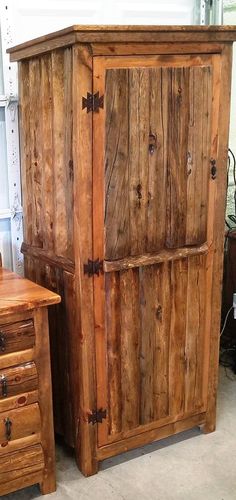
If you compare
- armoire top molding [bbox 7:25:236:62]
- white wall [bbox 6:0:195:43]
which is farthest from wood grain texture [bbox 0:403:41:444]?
white wall [bbox 6:0:195:43]

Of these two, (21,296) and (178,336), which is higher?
(21,296)

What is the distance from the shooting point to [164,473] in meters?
2.22

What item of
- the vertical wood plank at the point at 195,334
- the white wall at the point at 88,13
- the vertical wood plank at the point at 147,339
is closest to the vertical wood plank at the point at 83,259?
the vertical wood plank at the point at 147,339

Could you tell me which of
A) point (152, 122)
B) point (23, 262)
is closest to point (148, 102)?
point (152, 122)

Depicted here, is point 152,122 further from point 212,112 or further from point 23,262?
point 23,262

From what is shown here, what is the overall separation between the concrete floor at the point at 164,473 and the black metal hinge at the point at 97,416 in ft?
0.75

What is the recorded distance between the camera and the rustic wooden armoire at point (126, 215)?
6.33 ft

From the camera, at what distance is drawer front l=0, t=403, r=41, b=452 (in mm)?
1961

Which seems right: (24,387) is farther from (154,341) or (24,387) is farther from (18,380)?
(154,341)

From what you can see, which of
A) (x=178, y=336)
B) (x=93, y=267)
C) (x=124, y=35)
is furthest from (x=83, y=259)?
(x=124, y=35)

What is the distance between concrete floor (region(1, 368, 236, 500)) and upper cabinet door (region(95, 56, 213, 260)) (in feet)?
2.82

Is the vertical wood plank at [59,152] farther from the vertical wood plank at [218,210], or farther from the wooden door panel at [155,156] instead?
the vertical wood plank at [218,210]

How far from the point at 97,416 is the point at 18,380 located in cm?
38

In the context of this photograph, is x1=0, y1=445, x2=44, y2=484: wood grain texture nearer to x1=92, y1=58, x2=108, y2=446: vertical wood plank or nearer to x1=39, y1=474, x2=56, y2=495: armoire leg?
x1=39, y1=474, x2=56, y2=495: armoire leg
